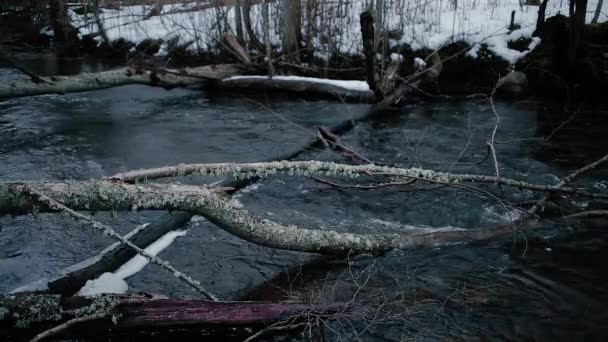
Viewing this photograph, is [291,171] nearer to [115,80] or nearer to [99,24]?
[115,80]

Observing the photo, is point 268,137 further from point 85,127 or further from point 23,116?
point 23,116

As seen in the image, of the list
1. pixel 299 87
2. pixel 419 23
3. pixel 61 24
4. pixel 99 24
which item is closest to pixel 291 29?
pixel 299 87

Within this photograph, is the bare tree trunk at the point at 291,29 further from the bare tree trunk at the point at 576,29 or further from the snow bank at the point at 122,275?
the snow bank at the point at 122,275

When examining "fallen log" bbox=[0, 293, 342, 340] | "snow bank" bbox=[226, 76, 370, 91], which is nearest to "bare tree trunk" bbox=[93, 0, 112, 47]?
"snow bank" bbox=[226, 76, 370, 91]

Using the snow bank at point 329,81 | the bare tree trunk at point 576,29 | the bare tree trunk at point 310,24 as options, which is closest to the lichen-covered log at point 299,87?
the snow bank at point 329,81

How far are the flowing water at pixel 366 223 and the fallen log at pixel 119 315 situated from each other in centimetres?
55

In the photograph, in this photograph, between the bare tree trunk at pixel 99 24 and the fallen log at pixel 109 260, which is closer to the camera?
the fallen log at pixel 109 260

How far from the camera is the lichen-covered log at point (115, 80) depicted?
8.95 meters

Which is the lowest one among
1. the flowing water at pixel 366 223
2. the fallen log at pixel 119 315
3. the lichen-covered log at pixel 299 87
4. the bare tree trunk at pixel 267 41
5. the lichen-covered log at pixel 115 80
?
the flowing water at pixel 366 223

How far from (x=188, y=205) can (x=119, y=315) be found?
840 mm

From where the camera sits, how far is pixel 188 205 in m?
3.59

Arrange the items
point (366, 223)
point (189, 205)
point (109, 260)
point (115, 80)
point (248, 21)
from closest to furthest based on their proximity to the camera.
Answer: point (189, 205) < point (109, 260) < point (366, 223) < point (115, 80) < point (248, 21)

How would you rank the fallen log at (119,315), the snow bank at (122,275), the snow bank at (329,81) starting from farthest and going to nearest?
the snow bank at (329,81), the snow bank at (122,275), the fallen log at (119,315)

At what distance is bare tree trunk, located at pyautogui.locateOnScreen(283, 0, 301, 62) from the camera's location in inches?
472
